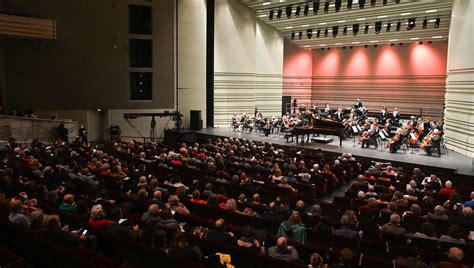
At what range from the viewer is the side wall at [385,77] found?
26125 millimetres

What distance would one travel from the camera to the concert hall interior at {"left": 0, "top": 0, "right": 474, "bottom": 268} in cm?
555

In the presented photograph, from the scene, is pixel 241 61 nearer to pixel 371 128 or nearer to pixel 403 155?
pixel 371 128

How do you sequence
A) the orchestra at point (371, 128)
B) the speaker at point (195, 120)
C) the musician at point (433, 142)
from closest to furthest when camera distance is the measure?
the musician at point (433, 142)
the orchestra at point (371, 128)
the speaker at point (195, 120)

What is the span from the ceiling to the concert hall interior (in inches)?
5.9

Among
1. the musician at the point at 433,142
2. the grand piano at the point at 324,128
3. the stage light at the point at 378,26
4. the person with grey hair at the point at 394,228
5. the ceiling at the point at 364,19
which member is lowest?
the person with grey hair at the point at 394,228

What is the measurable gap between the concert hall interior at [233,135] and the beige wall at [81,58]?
67 mm

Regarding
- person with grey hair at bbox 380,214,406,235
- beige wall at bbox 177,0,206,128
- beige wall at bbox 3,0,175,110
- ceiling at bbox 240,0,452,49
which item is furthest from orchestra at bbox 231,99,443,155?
person with grey hair at bbox 380,214,406,235

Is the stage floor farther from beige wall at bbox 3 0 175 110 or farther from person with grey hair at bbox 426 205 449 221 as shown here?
beige wall at bbox 3 0 175 110

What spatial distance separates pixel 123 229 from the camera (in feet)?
17.6

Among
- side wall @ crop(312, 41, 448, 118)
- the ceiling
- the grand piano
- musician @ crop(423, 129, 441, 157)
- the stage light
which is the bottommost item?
musician @ crop(423, 129, 441, 157)

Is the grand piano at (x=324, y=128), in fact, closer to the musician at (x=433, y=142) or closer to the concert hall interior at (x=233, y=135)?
the concert hall interior at (x=233, y=135)

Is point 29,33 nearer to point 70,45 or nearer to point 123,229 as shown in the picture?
point 70,45

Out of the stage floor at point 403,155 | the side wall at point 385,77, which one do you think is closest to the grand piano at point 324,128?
the stage floor at point 403,155

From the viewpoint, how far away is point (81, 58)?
19.6 meters
